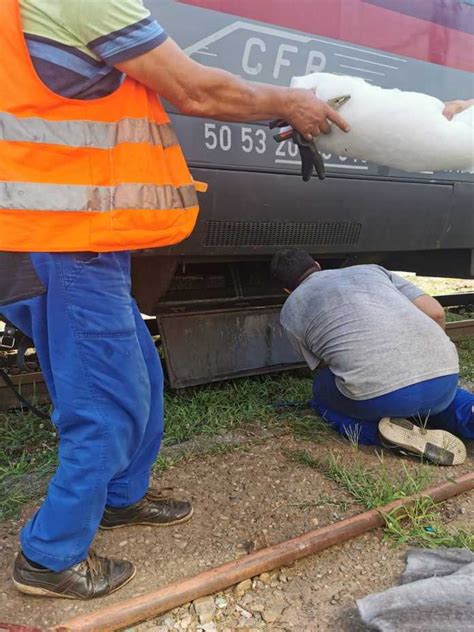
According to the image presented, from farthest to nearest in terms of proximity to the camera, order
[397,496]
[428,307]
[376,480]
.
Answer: [428,307], [376,480], [397,496]

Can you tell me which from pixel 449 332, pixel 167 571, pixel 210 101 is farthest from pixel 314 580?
pixel 449 332

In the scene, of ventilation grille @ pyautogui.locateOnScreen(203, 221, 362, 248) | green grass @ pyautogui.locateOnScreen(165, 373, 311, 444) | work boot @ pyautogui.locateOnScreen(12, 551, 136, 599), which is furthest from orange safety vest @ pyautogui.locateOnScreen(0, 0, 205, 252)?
green grass @ pyautogui.locateOnScreen(165, 373, 311, 444)

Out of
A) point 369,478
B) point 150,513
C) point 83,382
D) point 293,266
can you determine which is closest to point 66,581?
point 150,513

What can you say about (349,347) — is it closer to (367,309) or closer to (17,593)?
(367,309)

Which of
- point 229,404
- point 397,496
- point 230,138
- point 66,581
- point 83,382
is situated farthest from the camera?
point 229,404

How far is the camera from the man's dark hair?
120 inches

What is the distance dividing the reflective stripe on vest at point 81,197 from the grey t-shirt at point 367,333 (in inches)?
51.0

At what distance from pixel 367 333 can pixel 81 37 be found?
1.71 m

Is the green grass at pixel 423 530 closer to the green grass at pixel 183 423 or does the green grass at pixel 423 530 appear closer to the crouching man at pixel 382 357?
the crouching man at pixel 382 357

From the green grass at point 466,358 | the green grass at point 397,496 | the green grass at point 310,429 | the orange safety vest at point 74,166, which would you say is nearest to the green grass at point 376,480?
the green grass at point 397,496

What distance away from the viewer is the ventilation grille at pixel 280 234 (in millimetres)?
2957

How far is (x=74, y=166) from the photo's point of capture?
160cm

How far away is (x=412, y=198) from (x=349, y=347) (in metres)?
1.18

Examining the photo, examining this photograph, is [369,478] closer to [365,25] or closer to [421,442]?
[421,442]
